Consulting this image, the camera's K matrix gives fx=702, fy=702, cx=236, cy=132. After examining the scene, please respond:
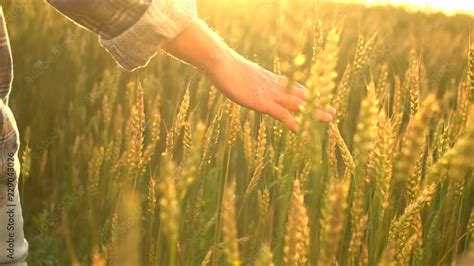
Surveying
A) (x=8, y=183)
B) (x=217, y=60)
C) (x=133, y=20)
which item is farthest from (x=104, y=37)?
(x=8, y=183)

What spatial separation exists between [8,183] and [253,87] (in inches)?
17.8

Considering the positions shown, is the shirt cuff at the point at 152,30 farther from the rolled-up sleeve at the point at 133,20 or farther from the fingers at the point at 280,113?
the fingers at the point at 280,113

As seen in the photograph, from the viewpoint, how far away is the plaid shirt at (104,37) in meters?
1.08

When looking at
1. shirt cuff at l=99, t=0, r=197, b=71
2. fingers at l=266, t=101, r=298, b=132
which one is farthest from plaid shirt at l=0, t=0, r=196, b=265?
fingers at l=266, t=101, r=298, b=132

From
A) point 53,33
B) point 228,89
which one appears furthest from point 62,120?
point 228,89

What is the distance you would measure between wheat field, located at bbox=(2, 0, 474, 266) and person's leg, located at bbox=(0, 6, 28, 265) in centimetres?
14

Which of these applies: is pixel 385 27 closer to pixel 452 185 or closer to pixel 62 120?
pixel 62 120

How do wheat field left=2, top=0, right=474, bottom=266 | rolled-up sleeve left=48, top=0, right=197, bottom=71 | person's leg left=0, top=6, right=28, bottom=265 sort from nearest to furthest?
wheat field left=2, top=0, right=474, bottom=266
rolled-up sleeve left=48, top=0, right=197, bottom=71
person's leg left=0, top=6, right=28, bottom=265

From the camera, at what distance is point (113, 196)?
4.99 feet

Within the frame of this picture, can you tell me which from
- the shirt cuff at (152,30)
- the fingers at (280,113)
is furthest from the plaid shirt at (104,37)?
the fingers at (280,113)

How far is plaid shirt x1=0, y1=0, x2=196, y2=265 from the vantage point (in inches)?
42.7

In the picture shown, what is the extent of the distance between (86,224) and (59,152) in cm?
47

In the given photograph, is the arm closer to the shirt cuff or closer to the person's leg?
the shirt cuff

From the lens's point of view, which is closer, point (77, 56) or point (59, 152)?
point (59, 152)
